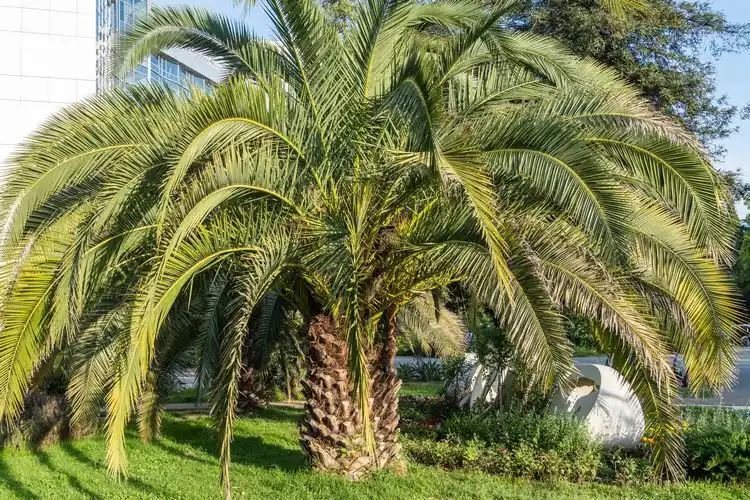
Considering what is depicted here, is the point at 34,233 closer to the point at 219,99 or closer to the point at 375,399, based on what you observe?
the point at 219,99

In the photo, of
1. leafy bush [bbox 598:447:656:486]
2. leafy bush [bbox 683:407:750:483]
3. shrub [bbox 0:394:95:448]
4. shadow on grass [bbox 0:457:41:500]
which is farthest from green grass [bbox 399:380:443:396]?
shadow on grass [bbox 0:457:41:500]

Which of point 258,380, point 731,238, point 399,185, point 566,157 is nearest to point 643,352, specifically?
point 731,238

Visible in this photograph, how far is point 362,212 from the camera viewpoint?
22.6ft

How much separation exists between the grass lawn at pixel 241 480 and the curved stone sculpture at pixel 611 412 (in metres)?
1.51

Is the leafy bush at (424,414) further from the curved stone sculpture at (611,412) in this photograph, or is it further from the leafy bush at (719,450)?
the leafy bush at (719,450)

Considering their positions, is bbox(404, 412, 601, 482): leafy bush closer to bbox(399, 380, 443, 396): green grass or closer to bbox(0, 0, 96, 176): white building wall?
bbox(399, 380, 443, 396): green grass

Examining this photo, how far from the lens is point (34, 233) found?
696 centimetres

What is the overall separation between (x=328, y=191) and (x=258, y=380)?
6.75 meters

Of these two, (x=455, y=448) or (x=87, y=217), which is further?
(x=455, y=448)

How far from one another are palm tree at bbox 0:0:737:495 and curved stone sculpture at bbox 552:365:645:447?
1714 millimetres

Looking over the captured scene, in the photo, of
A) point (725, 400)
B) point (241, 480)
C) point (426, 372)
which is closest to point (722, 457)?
point (241, 480)

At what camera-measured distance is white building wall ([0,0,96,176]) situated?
3023 centimetres

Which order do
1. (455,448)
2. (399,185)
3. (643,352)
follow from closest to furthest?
1. (643,352)
2. (399,185)
3. (455,448)

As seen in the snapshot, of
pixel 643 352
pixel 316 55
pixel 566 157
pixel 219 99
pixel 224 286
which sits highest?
pixel 316 55
